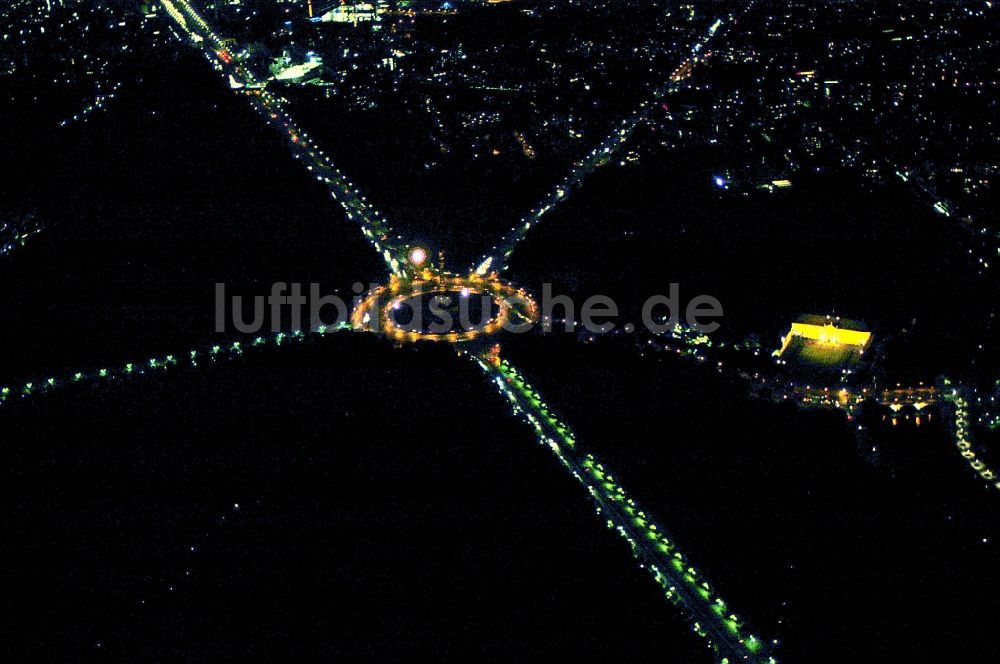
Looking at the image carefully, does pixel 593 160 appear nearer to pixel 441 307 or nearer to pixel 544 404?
pixel 441 307

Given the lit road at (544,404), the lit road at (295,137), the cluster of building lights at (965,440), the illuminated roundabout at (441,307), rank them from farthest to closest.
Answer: the lit road at (295,137), the illuminated roundabout at (441,307), the cluster of building lights at (965,440), the lit road at (544,404)

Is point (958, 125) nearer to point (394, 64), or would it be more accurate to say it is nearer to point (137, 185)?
point (394, 64)

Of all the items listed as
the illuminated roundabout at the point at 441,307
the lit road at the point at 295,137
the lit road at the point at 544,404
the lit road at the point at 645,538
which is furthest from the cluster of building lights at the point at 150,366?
the lit road at the point at 645,538

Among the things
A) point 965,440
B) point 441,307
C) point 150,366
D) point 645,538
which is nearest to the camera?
point 645,538

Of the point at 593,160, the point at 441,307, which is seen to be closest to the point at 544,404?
the point at 441,307

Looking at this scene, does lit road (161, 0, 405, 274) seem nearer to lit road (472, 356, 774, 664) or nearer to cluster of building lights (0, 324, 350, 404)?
cluster of building lights (0, 324, 350, 404)

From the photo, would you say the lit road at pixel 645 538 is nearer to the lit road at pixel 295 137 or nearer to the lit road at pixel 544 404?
the lit road at pixel 544 404

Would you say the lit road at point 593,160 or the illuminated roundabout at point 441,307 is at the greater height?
the lit road at point 593,160

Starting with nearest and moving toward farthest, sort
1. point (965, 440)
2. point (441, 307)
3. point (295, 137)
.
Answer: point (965, 440)
point (441, 307)
point (295, 137)

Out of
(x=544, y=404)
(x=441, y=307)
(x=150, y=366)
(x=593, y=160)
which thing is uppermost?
(x=593, y=160)
